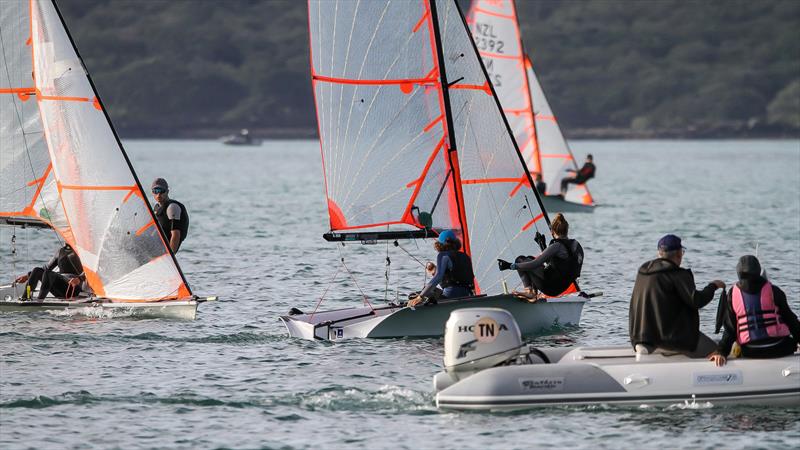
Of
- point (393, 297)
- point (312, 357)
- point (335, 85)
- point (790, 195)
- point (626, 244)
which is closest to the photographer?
point (312, 357)

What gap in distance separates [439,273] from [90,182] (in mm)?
6616

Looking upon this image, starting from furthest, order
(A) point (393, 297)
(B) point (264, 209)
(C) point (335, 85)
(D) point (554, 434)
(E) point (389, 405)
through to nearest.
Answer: (B) point (264, 209), (A) point (393, 297), (C) point (335, 85), (E) point (389, 405), (D) point (554, 434)

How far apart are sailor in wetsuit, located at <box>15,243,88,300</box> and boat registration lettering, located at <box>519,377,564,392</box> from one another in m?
10.0

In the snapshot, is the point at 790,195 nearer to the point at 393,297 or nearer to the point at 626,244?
the point at 626,244

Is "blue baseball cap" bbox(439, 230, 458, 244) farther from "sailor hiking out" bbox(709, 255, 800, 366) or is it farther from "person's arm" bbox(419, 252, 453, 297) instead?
"sailor hiking out" bbox(709, 255, 800, 366)

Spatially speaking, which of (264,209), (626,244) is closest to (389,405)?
(626,244)

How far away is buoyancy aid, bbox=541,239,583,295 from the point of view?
67.9 ft

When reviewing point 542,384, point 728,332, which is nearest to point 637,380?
point 542,384

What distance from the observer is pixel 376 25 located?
22.4 meters

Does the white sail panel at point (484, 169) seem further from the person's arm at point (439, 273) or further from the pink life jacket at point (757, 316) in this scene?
the pink life jacket at point (757, 316)

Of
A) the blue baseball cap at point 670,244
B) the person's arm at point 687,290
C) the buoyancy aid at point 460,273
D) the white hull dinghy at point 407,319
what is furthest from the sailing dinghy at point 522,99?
the person's arm at point 687,290

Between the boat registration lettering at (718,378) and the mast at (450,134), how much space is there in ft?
21.5

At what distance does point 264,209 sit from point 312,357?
41103mm

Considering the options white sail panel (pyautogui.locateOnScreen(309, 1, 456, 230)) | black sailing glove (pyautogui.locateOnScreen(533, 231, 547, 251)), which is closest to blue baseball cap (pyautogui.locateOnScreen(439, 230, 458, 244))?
white sail panel (pyautogui.locateOnScreen(309, 1, 456, 230))
